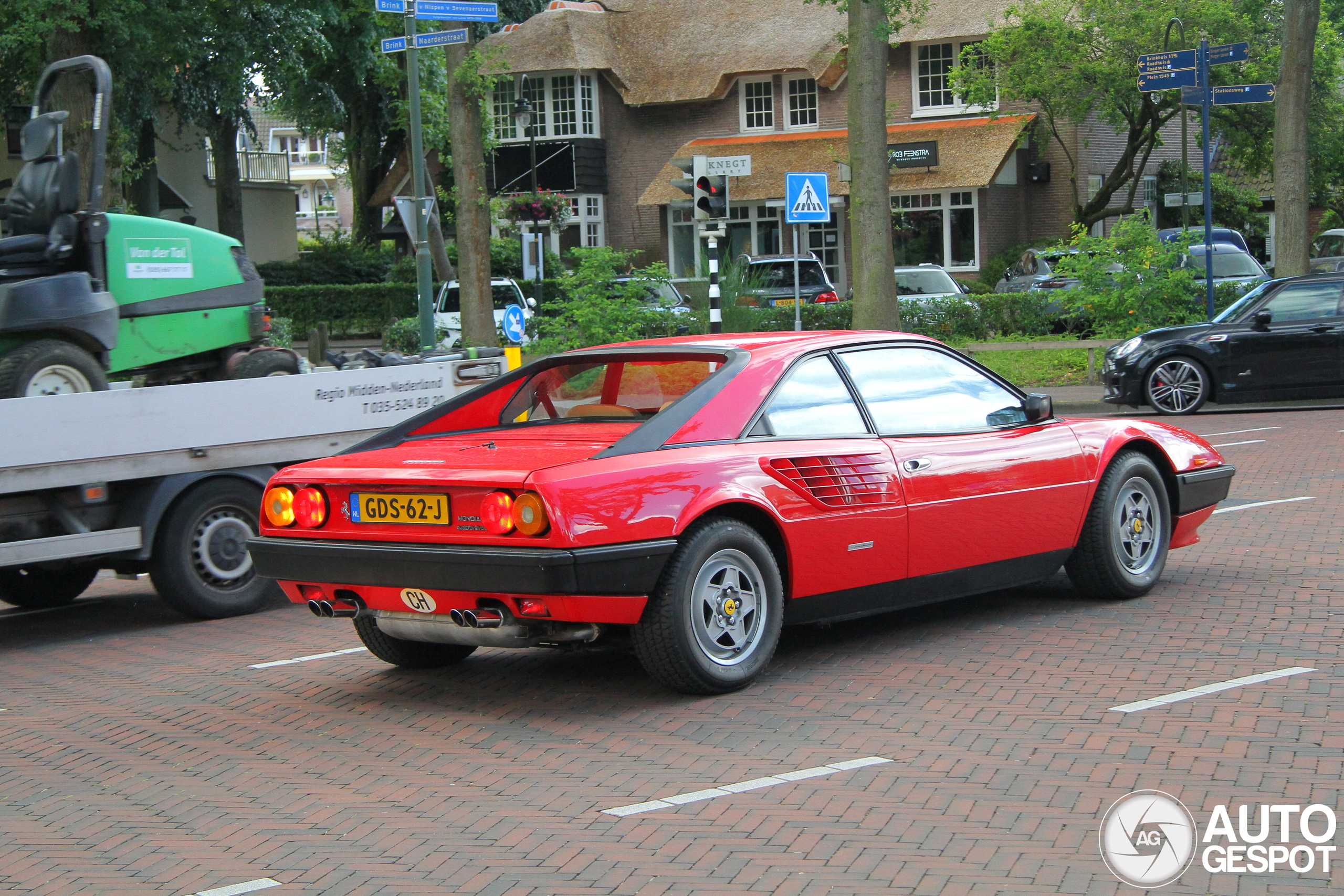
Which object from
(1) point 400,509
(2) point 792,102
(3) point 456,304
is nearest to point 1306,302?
(1) point 400,509

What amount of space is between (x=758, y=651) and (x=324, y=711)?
5.90 feet

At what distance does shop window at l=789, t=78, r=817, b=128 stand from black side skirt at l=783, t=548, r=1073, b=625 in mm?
38876

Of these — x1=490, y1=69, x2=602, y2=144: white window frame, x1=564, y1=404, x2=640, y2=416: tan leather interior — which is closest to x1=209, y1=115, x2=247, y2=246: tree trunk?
x1=490, y1=69, x2=602, y2=144: white window frame

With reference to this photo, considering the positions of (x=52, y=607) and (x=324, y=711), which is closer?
(x=324, y=711)

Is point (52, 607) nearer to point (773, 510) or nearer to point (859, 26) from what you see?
point (773, 510)

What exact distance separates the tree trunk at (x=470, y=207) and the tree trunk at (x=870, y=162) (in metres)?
6.17

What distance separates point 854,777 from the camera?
477 centimetres

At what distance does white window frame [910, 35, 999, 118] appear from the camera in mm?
41281

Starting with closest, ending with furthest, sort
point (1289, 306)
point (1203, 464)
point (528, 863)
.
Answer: point (528, 863) < point (1203, 464) < point (1289, 306)

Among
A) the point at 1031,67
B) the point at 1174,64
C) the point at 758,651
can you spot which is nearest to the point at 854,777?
Answer: the point at 758,651

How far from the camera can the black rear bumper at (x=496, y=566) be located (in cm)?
523

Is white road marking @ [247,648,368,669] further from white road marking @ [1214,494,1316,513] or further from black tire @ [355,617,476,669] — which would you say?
white road marking @ [1214,494,1316,513]

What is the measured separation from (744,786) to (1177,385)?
46.7 ft

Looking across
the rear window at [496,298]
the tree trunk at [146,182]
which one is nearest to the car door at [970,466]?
the rear window at [496,298]
